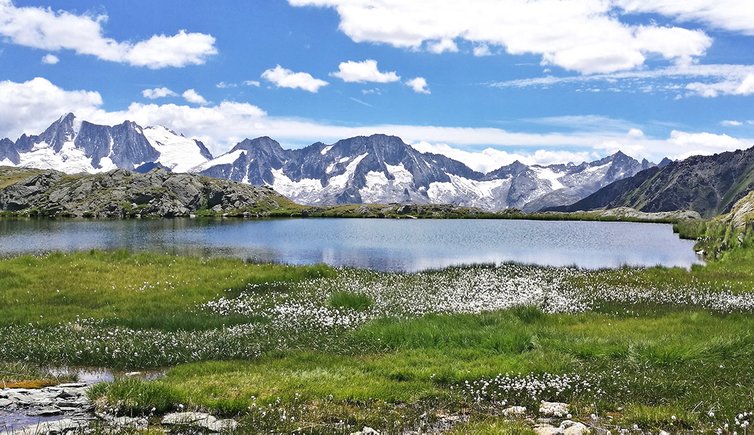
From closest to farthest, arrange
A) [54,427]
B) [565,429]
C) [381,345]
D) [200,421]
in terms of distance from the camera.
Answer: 1. [54,427]
2. [565,429]
3. [200,421]
4. [381,345]

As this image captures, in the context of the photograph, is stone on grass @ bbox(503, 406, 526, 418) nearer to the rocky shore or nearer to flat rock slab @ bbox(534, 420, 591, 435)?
the rocky shore

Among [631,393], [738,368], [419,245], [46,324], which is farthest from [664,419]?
[419,245]

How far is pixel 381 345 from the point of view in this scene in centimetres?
2033

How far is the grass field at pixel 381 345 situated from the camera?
12.5 meters

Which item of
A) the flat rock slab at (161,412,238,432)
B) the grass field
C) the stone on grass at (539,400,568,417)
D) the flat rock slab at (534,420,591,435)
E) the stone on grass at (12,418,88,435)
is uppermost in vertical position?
the stone on grass at (12,418,88,435)

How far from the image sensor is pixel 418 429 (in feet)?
37.5

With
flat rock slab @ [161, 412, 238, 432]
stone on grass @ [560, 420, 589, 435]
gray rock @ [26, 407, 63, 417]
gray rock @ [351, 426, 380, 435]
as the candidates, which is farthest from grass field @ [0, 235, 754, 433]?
gray rock @ [26, 407, 63, 417]

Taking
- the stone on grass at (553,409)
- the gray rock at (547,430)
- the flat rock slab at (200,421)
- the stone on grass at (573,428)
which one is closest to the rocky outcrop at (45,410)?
the flat rock slab at (200,421)

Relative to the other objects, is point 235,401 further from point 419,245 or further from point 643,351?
point 419,245

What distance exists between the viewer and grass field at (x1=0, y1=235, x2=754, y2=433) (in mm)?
12531

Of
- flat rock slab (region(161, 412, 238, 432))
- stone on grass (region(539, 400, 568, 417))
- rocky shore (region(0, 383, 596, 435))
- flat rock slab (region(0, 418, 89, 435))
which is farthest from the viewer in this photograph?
stone on grass (region(539, 400, 568, 417))

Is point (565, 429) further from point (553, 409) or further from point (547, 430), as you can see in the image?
point (553, 409)

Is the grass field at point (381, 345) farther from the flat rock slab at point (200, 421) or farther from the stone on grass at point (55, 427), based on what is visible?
the stone on grass at point (55, 427)

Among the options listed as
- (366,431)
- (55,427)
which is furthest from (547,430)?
(55,427)
